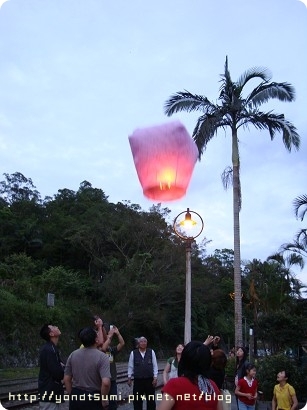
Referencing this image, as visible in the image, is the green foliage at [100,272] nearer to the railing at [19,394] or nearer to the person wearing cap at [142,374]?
the railing at [19,394]

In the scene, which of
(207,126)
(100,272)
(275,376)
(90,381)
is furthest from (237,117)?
(100,272)

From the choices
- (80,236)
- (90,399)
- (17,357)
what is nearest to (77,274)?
(80,236)

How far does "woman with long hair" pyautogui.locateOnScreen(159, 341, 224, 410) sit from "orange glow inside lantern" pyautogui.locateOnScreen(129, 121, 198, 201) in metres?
0.89

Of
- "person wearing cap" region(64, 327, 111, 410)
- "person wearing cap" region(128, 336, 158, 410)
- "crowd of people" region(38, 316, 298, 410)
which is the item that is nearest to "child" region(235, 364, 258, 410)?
"crowd of people" region(38, 316, 298, 410)

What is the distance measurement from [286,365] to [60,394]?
6862 millimetres

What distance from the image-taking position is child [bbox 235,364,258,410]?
7090 mm

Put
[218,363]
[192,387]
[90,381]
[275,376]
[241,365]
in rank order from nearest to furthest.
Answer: [192,387], [90,381], [218,363], [241,365], [275,376]

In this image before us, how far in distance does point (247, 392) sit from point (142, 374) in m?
1.36

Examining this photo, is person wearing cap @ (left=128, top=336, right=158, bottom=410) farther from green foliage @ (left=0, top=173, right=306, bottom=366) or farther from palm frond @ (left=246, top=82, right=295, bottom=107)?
green foliage @ (left=0, top=173, right=306, bottom=366)

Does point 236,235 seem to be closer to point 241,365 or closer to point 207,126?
point 207,126

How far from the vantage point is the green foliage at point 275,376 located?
10.8 meters

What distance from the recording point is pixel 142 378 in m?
7.09

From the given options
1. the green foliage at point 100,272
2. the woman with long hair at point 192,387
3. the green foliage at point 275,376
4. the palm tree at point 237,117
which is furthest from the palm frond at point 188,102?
the green foliage at point 100,272

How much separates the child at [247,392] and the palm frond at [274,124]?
8548mm
